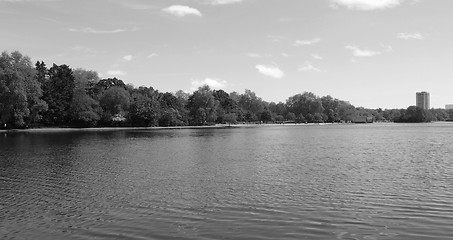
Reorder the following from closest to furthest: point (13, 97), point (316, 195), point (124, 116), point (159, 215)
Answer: point (159, 215), point (316, 195), point (13, 97), point (124, 116)

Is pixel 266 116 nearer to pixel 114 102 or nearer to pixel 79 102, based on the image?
pixel 114 102

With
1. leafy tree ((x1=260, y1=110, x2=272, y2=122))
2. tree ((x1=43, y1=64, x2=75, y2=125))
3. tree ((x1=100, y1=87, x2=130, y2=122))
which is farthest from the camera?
leafy tree ((x1=260, y1=110, x2=272, y2=122))

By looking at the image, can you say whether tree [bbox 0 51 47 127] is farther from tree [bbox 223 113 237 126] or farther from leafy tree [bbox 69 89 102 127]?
tree [bbox 223 113 237 126]

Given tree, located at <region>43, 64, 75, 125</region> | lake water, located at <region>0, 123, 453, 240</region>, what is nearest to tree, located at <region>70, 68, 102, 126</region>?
tree, located at <region>43, 64, 75, 125</region>

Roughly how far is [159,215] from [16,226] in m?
4.96

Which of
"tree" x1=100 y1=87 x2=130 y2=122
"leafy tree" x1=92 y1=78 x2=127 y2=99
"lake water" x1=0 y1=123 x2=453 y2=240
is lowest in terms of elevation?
"lake water" x1=0 y1=123 x2=453 y2=240

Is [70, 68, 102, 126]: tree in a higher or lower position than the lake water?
higher

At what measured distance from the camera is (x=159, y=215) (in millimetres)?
14867

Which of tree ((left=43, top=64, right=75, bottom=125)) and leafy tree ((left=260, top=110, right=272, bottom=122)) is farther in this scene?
leafy tree ((left=260, top=110, right=272, bottom=122))

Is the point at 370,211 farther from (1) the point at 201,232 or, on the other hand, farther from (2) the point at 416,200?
(1) the point at 201,232

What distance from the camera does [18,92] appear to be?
83188 mm

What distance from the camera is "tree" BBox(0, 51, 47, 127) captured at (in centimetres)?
8400

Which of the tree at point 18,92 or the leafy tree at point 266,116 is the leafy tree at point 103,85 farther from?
the leafy tree at point 266,116

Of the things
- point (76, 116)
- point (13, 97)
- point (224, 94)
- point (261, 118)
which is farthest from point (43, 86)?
point (261, 118)
